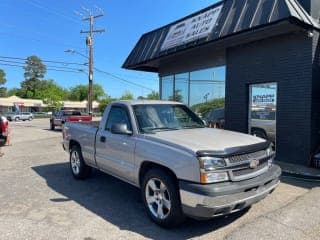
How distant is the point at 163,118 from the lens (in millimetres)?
5934

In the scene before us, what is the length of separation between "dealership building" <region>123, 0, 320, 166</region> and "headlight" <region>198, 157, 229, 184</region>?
16.6 ft

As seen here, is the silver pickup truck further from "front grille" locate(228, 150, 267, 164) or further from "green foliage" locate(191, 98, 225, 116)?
"green foliage" locate(191, 98, 225, 116)

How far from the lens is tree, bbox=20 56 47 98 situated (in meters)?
116

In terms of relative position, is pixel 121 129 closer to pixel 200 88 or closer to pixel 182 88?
pixel 200 88

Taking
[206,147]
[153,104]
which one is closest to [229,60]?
[153,104]

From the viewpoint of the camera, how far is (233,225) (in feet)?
15.7

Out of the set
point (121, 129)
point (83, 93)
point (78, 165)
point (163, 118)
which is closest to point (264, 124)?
point (163, 118)

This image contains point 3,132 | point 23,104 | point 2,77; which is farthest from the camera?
point 2,77

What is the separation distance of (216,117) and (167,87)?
11.9 ft

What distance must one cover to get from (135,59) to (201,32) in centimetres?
414

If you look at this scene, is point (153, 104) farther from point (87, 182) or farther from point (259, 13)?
point (259, 13)

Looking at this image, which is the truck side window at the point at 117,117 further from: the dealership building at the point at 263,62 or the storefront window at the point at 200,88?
the storefront window at the point at 200,88

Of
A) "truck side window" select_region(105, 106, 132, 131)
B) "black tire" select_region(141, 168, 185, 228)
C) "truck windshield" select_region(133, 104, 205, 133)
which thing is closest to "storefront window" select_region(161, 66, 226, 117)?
"truck windshield" select_region(133, 104, 205, 133)

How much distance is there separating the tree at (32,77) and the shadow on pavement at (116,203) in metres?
115
